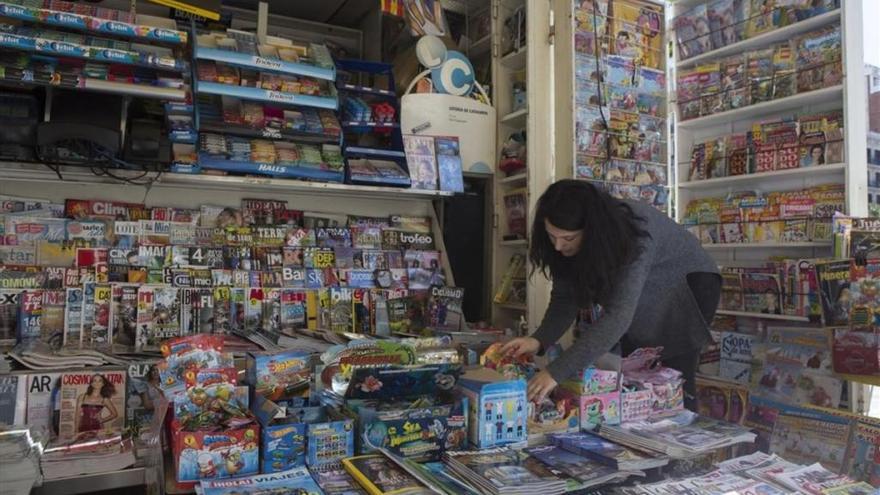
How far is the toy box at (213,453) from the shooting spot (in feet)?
4.52

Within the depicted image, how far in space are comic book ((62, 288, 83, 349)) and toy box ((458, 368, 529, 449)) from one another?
1.77 m

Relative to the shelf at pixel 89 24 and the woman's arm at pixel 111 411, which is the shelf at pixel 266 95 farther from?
the woman's arm at pixel 111 411

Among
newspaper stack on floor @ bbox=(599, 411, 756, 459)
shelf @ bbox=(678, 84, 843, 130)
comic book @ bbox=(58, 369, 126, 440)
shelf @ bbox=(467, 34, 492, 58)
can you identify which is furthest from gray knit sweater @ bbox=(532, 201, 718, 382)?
shelf @ bbox=(467, 34, 492, 58)

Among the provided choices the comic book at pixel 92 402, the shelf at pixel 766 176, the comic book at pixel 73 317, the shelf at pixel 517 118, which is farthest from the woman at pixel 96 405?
the shelf at pixel 766 176

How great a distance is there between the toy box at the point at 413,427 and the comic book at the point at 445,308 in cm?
147

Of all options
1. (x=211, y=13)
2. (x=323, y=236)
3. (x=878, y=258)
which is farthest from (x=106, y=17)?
(x=878, y=258)

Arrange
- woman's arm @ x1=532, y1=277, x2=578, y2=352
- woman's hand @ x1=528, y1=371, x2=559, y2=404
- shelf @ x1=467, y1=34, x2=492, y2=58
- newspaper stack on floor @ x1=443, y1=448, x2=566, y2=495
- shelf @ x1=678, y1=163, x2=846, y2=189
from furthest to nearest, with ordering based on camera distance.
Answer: shelf @ x1=467, y1=34, x2=492, y2=58 → shelf @ x1=678, y1=163, x2=846, y2=189 → woman's arm @ x1=532, y1=277, x2=578, y2=352 → woman's hand @ x1=528, y1=371, x2=559, y2=404 → newspaper stack on floor @ x1=443, y1=448, x2=566, y2=495

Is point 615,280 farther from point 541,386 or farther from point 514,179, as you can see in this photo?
point 514,179

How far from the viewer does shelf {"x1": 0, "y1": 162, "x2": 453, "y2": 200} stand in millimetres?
2482

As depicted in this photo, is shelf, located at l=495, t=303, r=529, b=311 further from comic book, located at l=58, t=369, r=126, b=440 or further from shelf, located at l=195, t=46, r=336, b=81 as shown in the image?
comic book, located at l=58, t=369, r=126, b=440

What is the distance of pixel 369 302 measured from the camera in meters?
3.11

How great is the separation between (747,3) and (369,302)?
262 cm

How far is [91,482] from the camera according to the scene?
67.2 inches

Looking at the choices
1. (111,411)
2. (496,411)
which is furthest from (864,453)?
(111,411)
